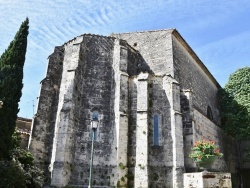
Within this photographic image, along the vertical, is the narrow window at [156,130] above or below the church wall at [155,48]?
below

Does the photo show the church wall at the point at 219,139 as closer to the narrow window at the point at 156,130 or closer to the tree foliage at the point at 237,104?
the tree foliage at the point at 237,104

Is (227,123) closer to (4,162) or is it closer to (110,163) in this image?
(110,163)

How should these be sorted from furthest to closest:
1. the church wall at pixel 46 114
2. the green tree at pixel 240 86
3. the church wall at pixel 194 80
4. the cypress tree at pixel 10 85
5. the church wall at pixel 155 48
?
1. the green tree at pixel 240 86
2. the church wall at pixel 194 80
3. the church wall at pixel 155 48
4. the church wall at pixel 46 114
5. the cypress tree at pixel 10 85

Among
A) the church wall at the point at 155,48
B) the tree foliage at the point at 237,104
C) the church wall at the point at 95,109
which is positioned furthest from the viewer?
the tree foliage at the point at 237,104

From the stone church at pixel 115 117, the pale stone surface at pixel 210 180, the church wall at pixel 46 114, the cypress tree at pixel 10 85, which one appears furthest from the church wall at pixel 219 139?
the cypress tree at pixel 10 85

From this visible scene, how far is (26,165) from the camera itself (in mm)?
15984

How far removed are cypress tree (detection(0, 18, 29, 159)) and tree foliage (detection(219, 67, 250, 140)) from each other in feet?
67.0

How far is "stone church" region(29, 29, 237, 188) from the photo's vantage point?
16.2 meters

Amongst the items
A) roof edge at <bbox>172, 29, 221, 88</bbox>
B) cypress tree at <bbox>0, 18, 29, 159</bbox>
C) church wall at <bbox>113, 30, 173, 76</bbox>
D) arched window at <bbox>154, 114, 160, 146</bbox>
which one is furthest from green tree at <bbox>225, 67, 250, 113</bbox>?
cypress tree at <bbox>0, 18, 29, 159</bbox>

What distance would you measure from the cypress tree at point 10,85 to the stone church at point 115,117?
241 centimetres

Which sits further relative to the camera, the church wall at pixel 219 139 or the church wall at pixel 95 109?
the church wall at pixel 219 139

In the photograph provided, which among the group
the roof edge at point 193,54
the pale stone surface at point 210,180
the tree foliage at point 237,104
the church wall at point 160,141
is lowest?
the pale stone surface at point 210,180

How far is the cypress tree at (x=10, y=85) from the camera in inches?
586

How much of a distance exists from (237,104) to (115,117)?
16601mm
